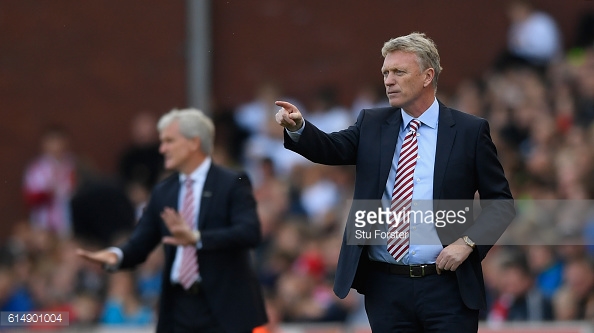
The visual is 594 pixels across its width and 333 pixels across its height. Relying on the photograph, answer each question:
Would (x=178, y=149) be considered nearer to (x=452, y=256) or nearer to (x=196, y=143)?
(x=196, y=143)

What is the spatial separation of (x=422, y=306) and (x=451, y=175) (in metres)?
0.65

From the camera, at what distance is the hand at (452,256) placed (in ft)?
19.1

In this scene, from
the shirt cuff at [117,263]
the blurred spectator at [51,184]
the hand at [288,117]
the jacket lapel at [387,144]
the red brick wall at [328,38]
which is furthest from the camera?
the blurred spectator at [51,184]

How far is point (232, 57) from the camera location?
1396 cm

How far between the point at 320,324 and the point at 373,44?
4369 mm

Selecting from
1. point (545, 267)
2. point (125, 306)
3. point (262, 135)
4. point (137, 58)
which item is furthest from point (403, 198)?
point (137, 58)

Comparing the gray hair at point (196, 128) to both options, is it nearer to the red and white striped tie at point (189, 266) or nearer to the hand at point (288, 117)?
the red and white striped tie at point (189, 266)

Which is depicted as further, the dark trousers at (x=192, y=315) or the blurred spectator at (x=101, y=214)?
the blurred spectator at (x=101, y=214)

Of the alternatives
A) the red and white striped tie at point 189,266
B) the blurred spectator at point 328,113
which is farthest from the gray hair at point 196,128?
the blurred spectator at point 328,113

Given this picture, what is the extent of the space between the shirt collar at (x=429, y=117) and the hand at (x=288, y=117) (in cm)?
65

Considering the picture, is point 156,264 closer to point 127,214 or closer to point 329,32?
point 127,214

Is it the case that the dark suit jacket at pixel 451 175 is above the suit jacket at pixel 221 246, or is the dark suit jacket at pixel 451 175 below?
above

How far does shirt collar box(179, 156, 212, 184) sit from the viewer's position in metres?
7.77

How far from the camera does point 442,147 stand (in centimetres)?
603
